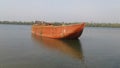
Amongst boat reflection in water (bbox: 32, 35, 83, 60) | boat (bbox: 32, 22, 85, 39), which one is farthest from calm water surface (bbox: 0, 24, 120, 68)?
boat (bbox: 32, 22, 85, 39)

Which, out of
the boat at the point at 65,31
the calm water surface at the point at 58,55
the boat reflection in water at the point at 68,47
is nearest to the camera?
the calm water surface at the point at 58,55

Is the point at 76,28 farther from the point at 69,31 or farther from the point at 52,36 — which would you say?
the point at 52,36

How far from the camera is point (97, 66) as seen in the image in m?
10.6

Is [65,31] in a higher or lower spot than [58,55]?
higher

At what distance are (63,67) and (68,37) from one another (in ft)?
45.2

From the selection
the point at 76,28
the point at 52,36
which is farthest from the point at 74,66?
the point at 52,36

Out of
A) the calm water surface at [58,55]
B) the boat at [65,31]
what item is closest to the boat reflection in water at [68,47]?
the calm water surface at [58,55]

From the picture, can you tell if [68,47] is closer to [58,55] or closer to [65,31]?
[65,31]

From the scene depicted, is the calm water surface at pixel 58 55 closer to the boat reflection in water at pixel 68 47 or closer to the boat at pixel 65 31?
the boat reflection in water at pixel 68 47

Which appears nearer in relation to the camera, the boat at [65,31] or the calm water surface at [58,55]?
the calm water surface at [58,55]

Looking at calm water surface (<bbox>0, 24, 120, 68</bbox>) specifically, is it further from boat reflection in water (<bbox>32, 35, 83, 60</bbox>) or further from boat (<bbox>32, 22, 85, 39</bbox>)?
boat (<bbox>32, 22, 85, 39</bbox>)

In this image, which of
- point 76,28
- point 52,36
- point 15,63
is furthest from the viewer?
point 52,36

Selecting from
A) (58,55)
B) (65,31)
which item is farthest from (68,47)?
(58,55)

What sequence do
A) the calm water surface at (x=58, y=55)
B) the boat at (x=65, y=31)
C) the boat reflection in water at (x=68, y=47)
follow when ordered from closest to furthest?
the calm water surface at (x=58, y=55)
the boat reflection in water at (x=68, y=47)
the boat at (x=65, y=31)
